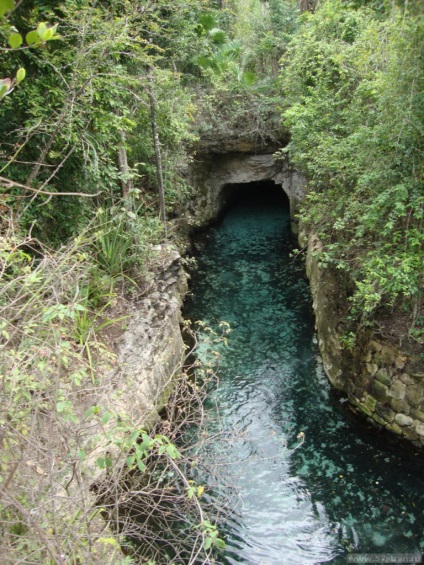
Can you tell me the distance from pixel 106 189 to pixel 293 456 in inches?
199

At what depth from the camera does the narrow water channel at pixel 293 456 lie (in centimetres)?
518

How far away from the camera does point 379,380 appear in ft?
21.4

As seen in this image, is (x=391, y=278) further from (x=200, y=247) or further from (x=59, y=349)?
(x=200, y=247)

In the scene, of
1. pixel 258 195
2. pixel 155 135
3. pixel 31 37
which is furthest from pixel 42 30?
pixel 258 195

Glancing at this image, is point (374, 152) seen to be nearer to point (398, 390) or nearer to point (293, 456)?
point (398, 390)

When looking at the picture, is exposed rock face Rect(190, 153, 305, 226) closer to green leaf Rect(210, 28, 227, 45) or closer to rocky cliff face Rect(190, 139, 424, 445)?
green leaf Rect(210, 28, 227, 45)

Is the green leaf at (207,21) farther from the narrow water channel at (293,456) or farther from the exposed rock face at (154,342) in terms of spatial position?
the narrow water channel at (293,456)

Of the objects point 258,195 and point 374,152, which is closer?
point 374,152

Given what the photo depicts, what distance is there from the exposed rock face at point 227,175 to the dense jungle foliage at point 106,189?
461 cm

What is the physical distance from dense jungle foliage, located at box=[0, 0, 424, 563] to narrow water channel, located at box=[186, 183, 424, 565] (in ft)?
3.01

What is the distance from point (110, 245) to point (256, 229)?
8981mm

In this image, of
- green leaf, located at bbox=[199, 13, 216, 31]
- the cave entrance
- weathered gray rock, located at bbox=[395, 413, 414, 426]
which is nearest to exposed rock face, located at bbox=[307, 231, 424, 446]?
weathered gray rock, located at bbox=[395, 413, 414, 426]

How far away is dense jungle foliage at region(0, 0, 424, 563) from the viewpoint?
313 centimetres

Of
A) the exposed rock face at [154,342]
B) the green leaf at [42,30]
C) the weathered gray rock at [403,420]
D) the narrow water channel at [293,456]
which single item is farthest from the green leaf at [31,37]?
the weathered gray rock at [403,420]
